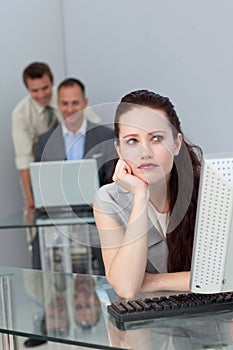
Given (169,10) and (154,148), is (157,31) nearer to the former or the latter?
(169,10)

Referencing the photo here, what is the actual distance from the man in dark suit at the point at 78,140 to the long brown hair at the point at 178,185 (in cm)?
12

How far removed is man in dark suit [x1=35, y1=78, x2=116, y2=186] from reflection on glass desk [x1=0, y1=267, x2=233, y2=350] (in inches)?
15.7

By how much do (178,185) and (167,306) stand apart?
0.44 m

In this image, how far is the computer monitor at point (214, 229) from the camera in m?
2.31

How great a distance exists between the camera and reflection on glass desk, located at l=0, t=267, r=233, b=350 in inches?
87.3

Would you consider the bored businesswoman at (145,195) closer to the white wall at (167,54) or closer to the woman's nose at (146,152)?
the woman's nose at (146,152)

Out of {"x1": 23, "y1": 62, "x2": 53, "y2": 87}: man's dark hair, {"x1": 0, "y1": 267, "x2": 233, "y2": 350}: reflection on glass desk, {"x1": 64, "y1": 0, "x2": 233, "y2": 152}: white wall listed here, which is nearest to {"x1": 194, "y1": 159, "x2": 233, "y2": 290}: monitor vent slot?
{"x1": 0, "y1": 267, "x2": 233, "y2": 350}: reflection on glass desk

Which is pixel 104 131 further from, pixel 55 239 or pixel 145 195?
pixel 55 239

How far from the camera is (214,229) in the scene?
236cm

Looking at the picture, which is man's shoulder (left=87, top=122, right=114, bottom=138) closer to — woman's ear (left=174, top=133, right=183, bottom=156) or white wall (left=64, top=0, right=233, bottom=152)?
woman's ear (left=174, top=133, right=183, bottom=156)

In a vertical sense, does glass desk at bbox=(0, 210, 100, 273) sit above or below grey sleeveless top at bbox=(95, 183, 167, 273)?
below

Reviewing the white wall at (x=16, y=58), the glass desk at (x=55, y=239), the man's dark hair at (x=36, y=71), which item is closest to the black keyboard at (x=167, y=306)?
the glass desk at (x=55, y=239)

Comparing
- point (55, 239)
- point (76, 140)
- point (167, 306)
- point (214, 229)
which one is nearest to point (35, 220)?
point (55, 239)

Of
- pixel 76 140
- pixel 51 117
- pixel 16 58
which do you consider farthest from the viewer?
pixel 16 58
